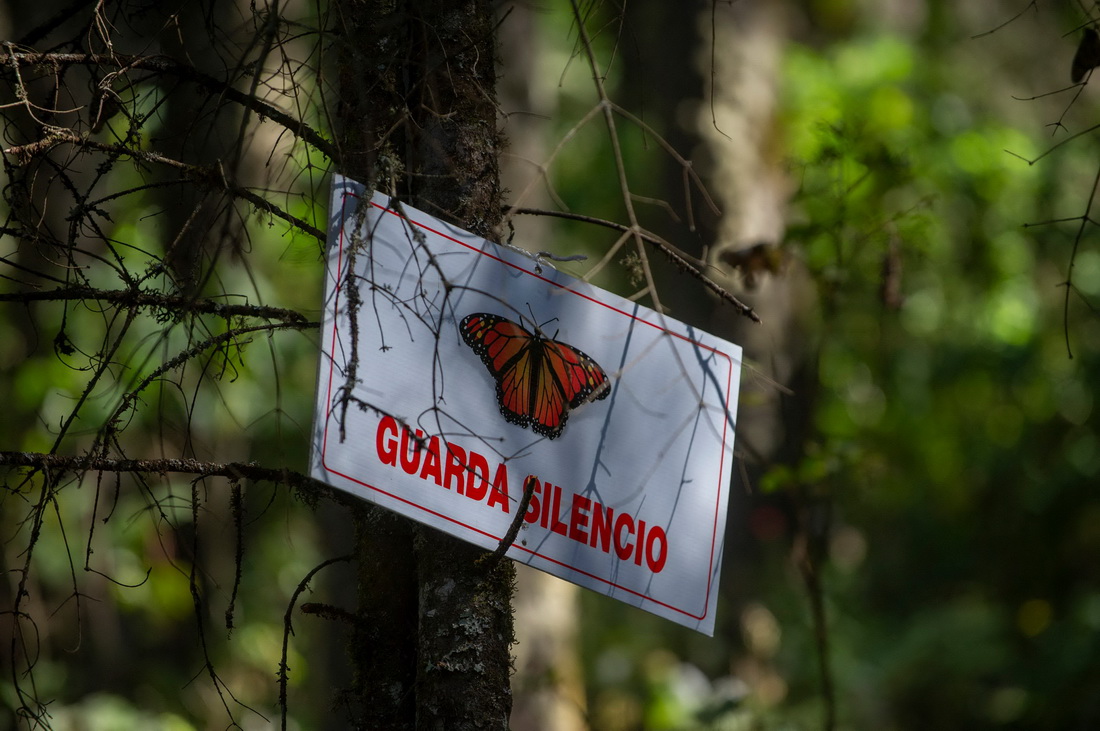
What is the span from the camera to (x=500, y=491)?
1.54m

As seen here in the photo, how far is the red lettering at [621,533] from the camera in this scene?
5.42 feet

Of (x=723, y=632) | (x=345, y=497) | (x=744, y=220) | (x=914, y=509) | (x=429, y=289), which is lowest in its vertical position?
(x=345, y=497)

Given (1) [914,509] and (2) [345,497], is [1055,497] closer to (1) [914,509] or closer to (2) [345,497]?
(1) [914,509]

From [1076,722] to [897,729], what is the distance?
5.77ft

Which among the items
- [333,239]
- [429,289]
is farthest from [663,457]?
[333,239]

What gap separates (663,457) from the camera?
5.73 ft

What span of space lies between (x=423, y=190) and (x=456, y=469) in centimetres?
54

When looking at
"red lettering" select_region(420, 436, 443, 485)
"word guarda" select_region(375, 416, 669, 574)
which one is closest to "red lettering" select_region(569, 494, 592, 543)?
"word guarda" select_region(375, 416, 669, 574)

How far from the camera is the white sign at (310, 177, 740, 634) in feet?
4.76

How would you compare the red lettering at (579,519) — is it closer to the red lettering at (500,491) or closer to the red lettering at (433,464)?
the red lettering at (500,491)

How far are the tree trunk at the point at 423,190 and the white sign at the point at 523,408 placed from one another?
0.47ft

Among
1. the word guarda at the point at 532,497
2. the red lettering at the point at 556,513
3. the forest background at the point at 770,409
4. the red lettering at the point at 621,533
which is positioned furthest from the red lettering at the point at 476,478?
the forest background at the point at 770,409

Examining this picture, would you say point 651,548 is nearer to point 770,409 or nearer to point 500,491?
point 500,491

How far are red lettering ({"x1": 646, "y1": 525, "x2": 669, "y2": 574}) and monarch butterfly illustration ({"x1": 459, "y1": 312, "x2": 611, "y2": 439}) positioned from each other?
9.9 inches
